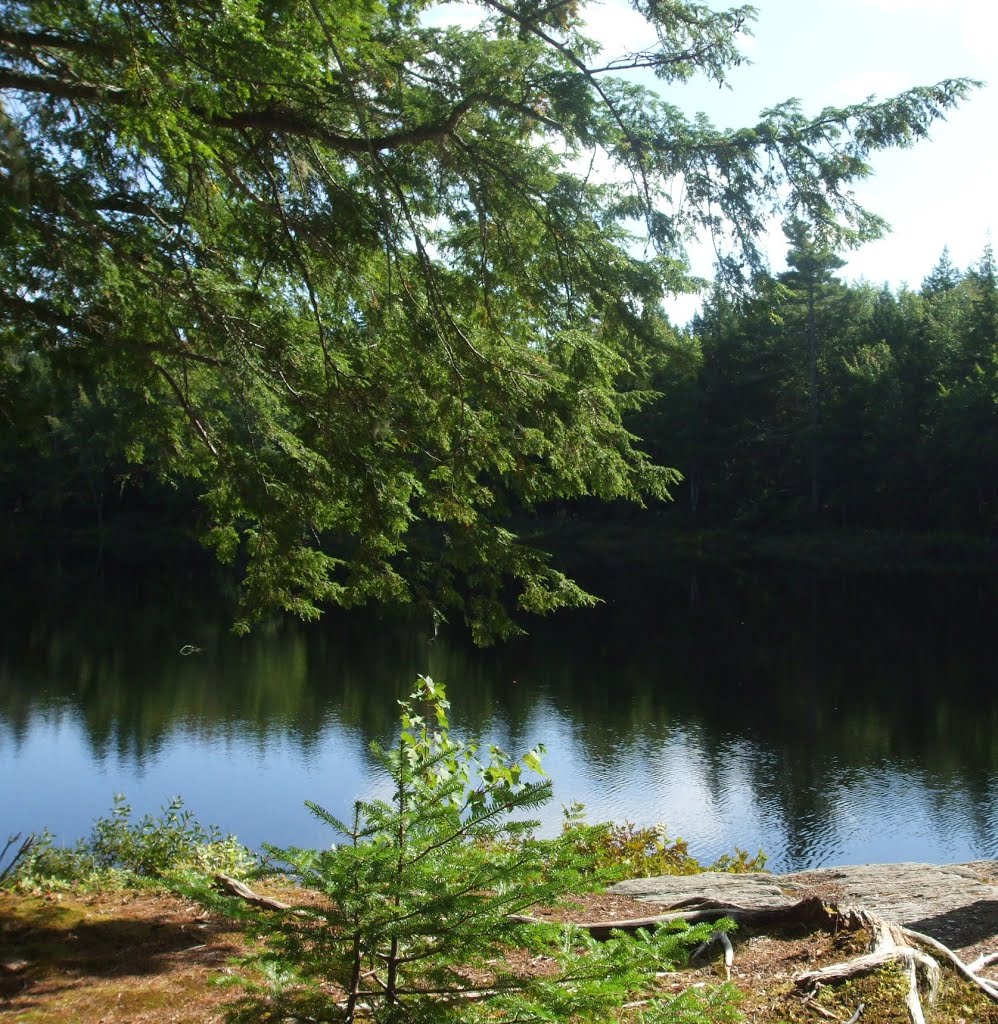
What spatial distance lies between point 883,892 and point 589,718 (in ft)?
37.0

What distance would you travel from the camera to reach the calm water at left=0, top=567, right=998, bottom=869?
12.0 m

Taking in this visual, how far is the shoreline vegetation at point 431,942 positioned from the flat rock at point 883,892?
299 mm

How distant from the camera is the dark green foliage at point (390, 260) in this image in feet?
17.1

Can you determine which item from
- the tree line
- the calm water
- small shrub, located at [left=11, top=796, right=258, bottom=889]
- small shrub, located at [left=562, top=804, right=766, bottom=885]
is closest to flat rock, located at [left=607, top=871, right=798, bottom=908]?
small shrub, located at [left=562, top=804, right=766, bottom=885]

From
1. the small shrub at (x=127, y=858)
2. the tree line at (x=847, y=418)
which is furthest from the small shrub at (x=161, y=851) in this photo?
the tree line at (x=847, y=418)

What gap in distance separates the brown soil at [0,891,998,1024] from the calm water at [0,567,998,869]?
19.1ft

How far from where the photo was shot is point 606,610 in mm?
29625

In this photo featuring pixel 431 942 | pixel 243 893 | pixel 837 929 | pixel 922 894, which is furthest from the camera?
pixel 922 894

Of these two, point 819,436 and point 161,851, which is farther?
point 819,436

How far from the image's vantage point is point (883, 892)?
5438 millimetres

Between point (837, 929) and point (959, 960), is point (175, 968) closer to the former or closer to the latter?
point (837, 929)

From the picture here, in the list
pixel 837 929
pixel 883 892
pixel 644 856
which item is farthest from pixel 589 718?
pixel 837 929

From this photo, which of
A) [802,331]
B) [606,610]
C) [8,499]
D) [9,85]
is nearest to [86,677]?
[606,610]

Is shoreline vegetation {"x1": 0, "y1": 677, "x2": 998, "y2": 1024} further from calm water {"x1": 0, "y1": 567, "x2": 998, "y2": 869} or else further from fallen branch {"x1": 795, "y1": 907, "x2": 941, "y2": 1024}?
calm water {"x1": 0, "y1": 567, "x2": 998, "y2": 869}
